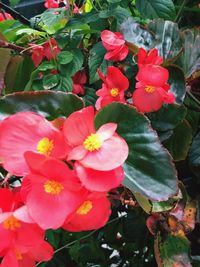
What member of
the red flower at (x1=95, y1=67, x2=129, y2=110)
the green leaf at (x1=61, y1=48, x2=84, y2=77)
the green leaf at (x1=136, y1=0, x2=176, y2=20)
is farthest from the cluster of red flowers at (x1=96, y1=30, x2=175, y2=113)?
the green leaf at (x1=136, y1=0, x2=176, y2=20)

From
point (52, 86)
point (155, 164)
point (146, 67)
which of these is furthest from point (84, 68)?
point (155, 164)

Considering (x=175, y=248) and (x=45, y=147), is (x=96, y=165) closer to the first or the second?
(x=45, y=147)

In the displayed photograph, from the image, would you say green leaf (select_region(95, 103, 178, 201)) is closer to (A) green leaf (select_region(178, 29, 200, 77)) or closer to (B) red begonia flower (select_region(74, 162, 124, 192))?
(B) red begonia flower (select_region(74, 162, 124, 192))

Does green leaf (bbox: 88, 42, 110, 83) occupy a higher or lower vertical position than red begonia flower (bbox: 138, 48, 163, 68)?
lower

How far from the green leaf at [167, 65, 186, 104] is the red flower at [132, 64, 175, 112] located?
0.07 meters

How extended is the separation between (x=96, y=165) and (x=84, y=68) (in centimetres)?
38

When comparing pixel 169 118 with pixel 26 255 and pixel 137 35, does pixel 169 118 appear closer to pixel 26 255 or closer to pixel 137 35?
pixel 137 35

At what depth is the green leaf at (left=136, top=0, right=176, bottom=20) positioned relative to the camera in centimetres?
74

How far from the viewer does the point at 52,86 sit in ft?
2.08

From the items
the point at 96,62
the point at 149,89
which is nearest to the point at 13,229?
the point at 149,89

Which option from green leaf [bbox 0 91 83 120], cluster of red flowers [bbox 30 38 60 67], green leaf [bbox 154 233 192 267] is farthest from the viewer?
cluster of red flowers [bbox 30 38 60 67]

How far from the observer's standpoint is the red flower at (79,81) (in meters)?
0.67

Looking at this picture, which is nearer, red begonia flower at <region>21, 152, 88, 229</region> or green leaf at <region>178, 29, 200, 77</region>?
red begonia flower at <region>21, 152, 88, 229</region>

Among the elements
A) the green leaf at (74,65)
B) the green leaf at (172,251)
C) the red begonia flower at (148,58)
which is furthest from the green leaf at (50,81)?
the green leaf at (172,251)
